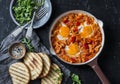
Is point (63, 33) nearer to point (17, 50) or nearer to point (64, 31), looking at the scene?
point (64, 31)

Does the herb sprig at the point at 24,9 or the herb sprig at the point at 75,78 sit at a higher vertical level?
the herb sprig at the point at 24,9

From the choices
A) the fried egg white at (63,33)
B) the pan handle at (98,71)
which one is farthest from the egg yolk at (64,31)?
the pan handle at (98,71)

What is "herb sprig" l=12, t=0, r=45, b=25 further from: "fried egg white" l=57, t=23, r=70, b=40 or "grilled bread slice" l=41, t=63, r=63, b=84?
"grilled bread slice" l=41, t=63, r=63, b=84

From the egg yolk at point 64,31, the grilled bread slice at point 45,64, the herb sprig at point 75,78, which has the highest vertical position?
the egg yolk at point 64,31

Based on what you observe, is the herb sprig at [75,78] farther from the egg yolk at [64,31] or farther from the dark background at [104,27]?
the egg yolk at [64,31]

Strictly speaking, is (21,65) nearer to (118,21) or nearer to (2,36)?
(2,36)

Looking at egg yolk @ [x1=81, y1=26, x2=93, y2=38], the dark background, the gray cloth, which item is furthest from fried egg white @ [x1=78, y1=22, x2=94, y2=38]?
the gray cloth
